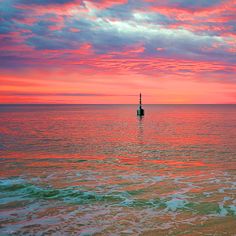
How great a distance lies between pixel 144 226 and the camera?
510 inches

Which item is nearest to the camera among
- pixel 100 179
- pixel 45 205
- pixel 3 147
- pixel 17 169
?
pixel 45 205

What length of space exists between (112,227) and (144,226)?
Answer: 1.40 meters

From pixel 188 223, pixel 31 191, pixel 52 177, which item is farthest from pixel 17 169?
pixel 188 223

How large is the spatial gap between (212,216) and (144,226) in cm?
354

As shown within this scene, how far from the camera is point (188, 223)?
1330 centimetres

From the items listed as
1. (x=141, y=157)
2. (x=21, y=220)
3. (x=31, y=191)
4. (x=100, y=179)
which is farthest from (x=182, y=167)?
(x=21, y=220)

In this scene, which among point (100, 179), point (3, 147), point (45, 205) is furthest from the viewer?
point (3, 147)

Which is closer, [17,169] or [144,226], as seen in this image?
[144,226]

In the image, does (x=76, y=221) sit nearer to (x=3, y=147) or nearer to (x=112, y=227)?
(x=112, y=227)

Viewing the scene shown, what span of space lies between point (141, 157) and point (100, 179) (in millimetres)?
9598

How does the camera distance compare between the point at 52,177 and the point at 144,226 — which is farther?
the point at 52,177

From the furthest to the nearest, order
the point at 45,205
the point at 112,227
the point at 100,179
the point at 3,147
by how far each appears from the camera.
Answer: the point at 3,147 → the point at 100,179 → the point at 45,205 → the point at 112,227

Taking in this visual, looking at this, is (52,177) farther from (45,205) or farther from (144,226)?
(144,226)

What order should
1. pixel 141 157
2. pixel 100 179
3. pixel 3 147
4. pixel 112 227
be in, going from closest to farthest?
pixel 112 227
pixel 100 179
pixel 141 157
pixel 3 147
